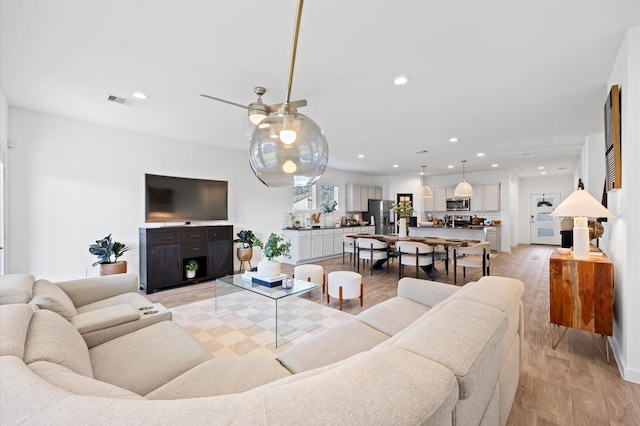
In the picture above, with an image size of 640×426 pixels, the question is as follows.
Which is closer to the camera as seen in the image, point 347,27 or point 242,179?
point 347,27

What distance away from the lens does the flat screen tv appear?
4781 mm

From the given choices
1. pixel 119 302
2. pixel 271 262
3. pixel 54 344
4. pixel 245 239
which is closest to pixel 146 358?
pixel 54 344

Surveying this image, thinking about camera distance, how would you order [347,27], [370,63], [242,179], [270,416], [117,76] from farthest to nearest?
[242,179], [117,76], [370,63], [347,27], [270,416]

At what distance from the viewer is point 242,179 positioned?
6141 millimetres

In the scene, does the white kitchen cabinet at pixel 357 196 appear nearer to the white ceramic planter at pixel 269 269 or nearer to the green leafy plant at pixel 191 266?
the green leafy plant at pixel 191 266

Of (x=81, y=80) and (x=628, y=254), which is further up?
(x=81, y=80)

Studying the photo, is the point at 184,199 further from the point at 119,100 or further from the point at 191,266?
the point at 119,100

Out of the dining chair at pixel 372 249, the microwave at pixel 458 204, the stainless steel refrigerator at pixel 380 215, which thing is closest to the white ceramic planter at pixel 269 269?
the dining chair at pixel 372 249

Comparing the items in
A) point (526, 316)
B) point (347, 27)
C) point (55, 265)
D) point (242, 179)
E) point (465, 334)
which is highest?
point (347, 27)

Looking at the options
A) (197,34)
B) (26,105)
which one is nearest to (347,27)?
(197,34)

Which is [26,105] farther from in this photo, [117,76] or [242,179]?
[242,179]

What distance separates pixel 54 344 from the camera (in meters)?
1.20

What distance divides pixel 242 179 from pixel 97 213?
2643 mm

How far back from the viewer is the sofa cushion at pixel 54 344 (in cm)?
109
